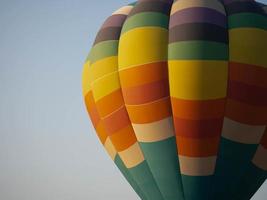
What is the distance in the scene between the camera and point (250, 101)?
11.8 m

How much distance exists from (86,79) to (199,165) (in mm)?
4053

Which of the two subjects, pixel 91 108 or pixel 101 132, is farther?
pixel 91 108

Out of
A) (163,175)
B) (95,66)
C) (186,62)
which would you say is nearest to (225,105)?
(186,62)

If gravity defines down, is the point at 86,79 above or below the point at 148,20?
below

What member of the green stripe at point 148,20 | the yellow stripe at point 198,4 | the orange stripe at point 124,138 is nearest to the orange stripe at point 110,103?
the orange stripe at point 124,138

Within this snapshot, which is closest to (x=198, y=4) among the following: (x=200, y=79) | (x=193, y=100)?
(x=200, y=79)

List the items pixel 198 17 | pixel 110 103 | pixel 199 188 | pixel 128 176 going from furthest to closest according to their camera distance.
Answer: pixel 128 176 < pixel 110 103 < pixel 198 17 < pixel 199 188

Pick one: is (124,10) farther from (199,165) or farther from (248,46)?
(199,165)

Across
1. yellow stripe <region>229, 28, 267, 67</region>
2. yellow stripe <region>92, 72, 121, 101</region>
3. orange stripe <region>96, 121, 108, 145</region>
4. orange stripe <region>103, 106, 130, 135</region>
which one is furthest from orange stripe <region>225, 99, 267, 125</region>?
orange stripe <region>96, 121, 108, 145</region>

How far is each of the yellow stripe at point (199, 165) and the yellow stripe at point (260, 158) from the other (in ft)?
3.86

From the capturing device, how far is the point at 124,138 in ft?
41.7

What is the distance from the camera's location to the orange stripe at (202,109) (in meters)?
11.6

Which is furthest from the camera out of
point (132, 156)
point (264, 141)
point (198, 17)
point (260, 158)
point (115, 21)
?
point (115, 21)

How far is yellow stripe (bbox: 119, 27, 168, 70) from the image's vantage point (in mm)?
12031
